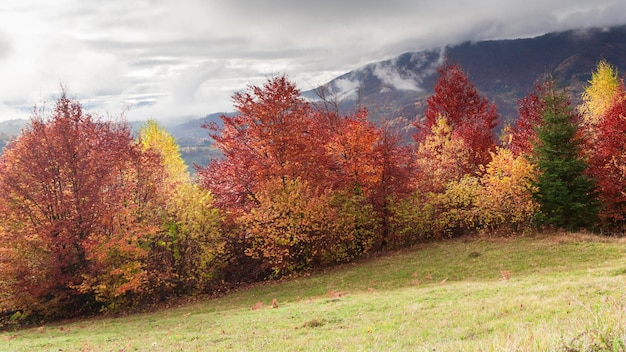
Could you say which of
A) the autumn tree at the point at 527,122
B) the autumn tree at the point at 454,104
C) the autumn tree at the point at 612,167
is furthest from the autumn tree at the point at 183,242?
the autumn tree at the point at 454,104

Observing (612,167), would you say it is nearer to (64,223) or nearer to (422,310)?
(422,310)

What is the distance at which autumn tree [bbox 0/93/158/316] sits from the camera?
28312 millimetres

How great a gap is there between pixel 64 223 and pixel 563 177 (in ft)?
130

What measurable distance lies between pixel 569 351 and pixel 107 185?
33951mm

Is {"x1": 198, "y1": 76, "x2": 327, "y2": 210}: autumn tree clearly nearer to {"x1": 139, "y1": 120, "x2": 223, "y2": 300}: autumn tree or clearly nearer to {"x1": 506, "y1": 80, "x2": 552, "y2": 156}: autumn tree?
{"x1": 139, "y1": 120, "x2": 223, "y2": 300}: autumn tree

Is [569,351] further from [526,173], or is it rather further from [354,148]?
[526,173]

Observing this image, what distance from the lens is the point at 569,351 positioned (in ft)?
15.3

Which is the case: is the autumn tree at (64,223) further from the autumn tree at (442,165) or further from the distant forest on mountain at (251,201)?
the autumn tree at (442,165)

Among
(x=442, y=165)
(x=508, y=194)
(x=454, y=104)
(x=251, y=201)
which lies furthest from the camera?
(x=454, y=104)

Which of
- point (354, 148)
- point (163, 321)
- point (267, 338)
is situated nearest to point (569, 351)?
point (267, 338)

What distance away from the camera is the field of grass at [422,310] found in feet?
28.0

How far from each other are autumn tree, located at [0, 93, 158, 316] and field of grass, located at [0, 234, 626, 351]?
3.21 metres

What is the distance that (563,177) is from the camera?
3422 cm

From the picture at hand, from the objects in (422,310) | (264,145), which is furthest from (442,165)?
(422,310)
